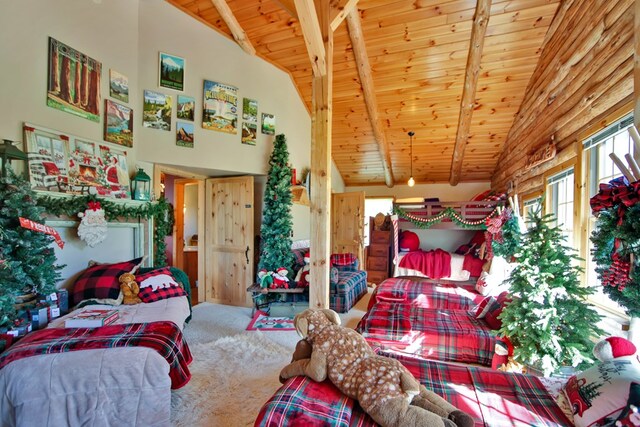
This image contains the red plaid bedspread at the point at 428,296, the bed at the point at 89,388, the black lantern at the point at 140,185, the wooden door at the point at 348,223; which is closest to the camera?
the bed at the point at 89,388

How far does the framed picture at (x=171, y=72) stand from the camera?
3.65 meters

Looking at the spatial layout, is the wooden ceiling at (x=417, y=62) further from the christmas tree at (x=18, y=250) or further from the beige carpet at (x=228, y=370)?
the beige carpet at (x=228, y=370)

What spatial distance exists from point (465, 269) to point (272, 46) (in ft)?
15.9

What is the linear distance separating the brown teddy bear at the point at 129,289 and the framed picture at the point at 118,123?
1.60 meters

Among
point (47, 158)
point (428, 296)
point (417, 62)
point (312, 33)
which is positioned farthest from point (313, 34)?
point (428, 296)

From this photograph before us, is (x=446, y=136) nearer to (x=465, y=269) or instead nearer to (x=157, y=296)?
(x=465, y=269)

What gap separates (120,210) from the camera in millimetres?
3168

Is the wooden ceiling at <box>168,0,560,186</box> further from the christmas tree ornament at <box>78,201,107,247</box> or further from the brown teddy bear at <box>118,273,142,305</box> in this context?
the brown teddy bear at <box>118,273,142,305</box>

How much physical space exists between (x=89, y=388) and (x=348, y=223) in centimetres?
521

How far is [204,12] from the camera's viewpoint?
12.7ft

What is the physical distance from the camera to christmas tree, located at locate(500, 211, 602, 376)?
6.13ft

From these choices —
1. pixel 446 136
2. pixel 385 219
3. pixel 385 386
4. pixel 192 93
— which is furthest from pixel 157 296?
pixel 446 136

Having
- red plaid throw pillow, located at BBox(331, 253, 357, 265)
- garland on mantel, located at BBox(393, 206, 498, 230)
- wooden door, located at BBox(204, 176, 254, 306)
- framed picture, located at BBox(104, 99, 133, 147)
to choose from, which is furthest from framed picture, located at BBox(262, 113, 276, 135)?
→ garland on mantel, located at BBox(393, 206, 498, 230)

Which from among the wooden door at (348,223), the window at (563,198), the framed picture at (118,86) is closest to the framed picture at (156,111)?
the framed picture at (118,86)
